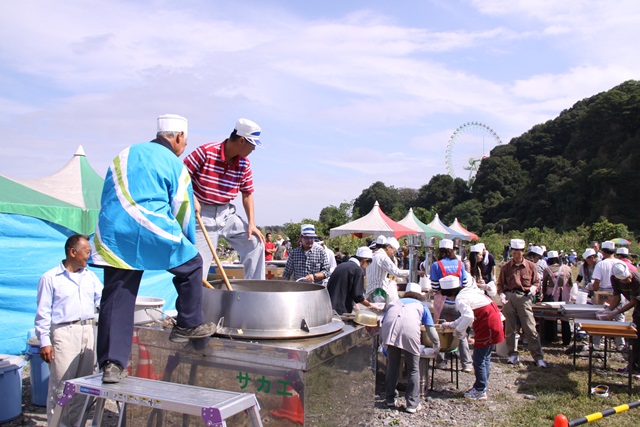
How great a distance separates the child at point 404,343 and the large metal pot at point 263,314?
117 inches

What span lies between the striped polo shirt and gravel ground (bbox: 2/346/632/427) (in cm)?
219

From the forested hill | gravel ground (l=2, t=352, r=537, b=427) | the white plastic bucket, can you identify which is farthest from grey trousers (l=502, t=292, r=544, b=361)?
the forested hill

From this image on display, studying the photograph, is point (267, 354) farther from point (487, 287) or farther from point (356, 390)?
point (487, 287)

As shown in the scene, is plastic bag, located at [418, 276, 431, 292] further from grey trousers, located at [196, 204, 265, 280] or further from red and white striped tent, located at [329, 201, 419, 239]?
red and white striped tent, located at [329, 201, 419, 239]

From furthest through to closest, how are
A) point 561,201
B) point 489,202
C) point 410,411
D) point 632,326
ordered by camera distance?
point 489,202 < point 561,201 < point 632,326 < point 410,411

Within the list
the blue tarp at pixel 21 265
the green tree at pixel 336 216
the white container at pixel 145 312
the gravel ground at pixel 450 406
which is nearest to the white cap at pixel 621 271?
the gravel ground at pixel 450 406

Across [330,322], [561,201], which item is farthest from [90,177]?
[561,201]

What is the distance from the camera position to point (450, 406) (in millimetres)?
6652

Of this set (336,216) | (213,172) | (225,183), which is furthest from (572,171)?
(213,172)

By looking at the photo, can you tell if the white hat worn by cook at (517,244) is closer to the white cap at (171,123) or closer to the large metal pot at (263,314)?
the large metal pot at (263,314)

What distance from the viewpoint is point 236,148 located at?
14.2ft

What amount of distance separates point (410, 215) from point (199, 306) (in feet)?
67.0

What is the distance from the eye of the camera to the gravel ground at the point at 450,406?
5840 mm

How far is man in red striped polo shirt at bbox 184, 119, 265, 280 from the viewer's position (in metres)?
4.29
